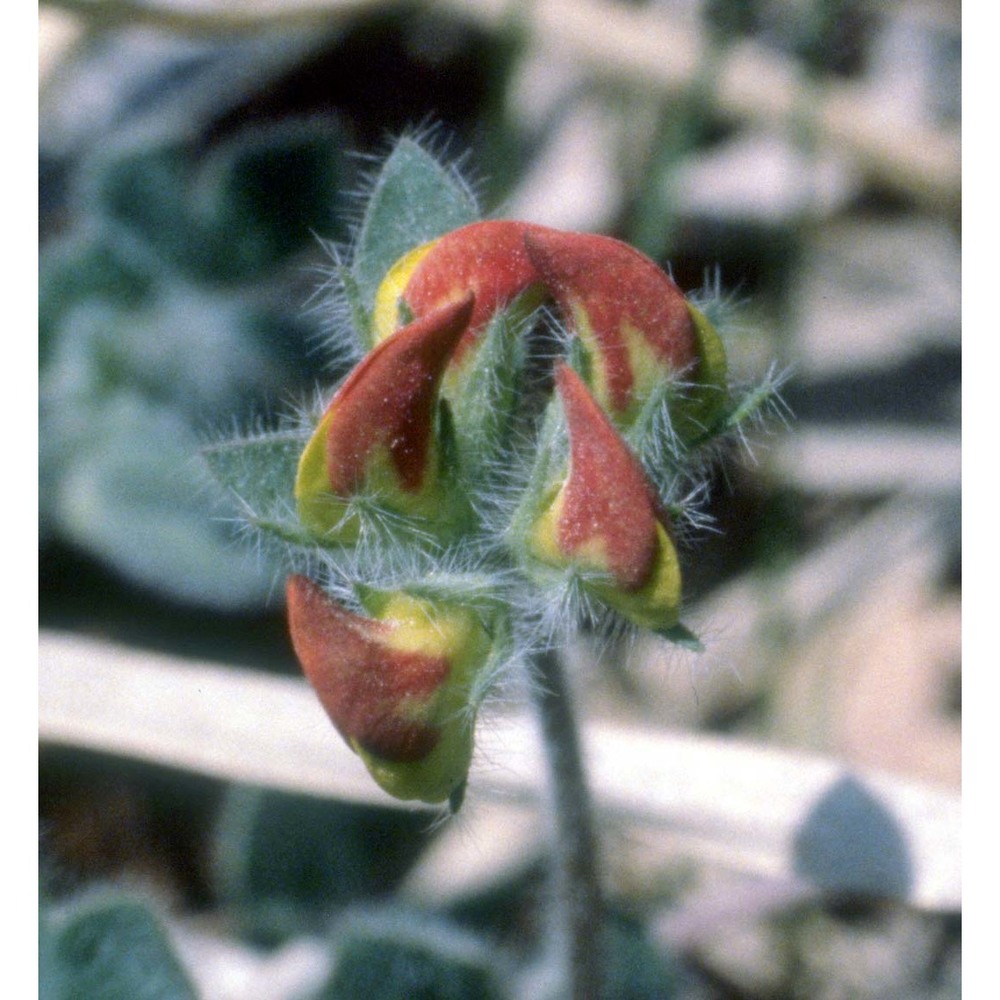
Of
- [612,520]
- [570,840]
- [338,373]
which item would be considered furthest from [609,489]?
[338,373]

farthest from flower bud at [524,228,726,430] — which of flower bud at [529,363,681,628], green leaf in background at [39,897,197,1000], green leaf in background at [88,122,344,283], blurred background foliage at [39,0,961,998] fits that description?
green leaf in background at [88,122,344,283]

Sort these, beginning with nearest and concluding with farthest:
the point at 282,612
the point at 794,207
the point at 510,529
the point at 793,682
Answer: the point at 510,529, the point at 282,612, the point at 793,682, the point at 794,207

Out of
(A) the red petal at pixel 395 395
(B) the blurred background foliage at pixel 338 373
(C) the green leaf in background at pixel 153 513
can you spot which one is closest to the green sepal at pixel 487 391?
(A) the red petal at pixel 395 395

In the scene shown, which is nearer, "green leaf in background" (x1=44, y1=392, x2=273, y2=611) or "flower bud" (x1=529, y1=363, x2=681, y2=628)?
"flower bud" (x1=529, y1=363, x2=681, y2=628)

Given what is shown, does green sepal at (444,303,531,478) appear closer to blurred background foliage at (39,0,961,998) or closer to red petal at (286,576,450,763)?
red petal at (286,576,450,763)
